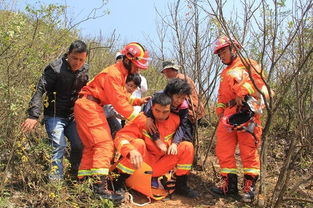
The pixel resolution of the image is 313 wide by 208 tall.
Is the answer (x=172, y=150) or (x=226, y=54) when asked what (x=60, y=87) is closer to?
(x=172, y=150)

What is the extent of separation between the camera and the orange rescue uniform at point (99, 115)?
11.7 ft

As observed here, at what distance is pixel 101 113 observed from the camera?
3.77 meters

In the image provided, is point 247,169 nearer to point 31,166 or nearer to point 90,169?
point 90,169

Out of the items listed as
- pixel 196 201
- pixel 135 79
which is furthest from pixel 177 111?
pixel 196 201

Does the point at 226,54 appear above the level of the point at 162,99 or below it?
above

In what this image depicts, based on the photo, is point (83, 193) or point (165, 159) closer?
point (83, 193)

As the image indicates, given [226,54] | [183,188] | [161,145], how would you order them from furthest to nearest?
[226,54]
[183,188]
[161,145]

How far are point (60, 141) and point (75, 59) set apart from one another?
902mm

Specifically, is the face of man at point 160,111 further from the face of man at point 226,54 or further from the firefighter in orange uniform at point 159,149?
the face of man at point 226,54

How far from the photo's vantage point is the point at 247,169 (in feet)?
13.0

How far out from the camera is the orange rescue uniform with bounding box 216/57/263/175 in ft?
12.9

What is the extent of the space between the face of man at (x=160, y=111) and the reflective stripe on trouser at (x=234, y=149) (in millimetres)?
775

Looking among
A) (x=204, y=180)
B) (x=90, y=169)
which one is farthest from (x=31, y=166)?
(x=204, y=180)

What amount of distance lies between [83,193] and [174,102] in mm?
1440
